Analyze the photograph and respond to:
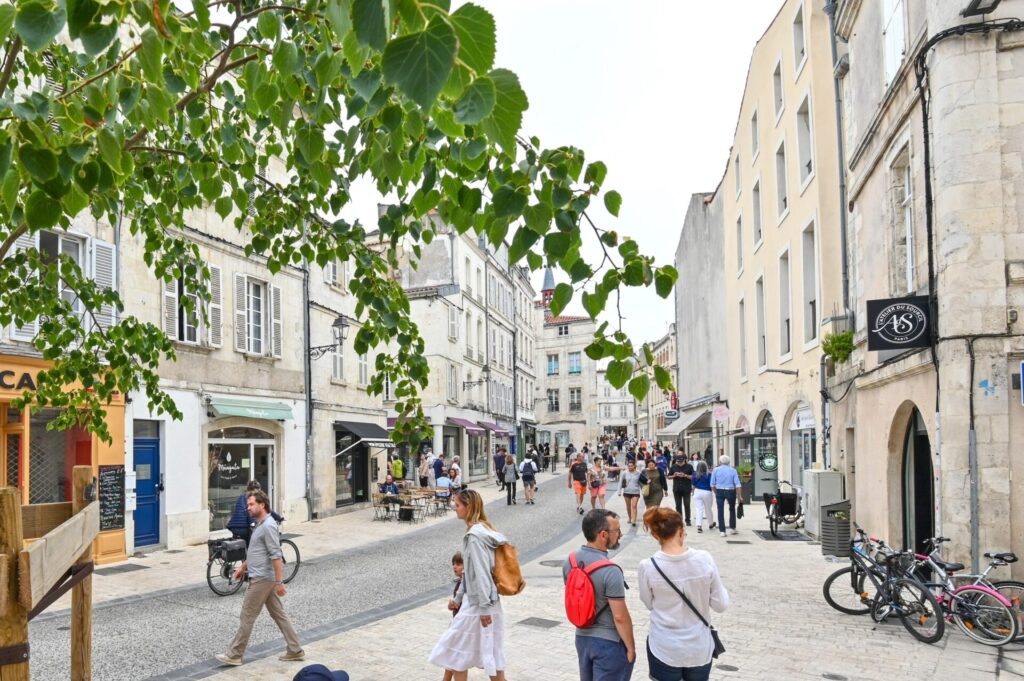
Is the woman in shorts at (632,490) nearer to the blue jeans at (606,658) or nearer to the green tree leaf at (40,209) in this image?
the blue jeans at (606,658)

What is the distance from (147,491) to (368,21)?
15.1m

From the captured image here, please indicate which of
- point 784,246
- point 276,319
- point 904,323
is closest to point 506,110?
point 904,323

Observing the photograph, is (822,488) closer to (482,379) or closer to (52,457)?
(52,457)

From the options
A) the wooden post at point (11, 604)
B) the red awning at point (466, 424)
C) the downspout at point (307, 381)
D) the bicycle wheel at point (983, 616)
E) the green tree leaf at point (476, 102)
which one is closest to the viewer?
the green tree leaf at point (476, 102)

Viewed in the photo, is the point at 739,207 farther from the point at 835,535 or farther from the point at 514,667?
the point at 514,667

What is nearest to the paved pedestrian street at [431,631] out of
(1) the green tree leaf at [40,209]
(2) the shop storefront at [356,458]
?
(1) the green tree leaf at [40,209]

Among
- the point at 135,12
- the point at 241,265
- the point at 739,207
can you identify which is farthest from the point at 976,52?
the point at 739,207

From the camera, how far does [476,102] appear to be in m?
1.78

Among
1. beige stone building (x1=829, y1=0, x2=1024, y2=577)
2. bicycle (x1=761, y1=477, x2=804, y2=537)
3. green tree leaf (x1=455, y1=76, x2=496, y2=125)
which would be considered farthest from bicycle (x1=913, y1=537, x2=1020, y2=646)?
bicycle (x1=761, y1=477, x2=804, y2=537)

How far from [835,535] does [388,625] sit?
6.74 meters

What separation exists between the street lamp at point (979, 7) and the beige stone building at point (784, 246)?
6.95 meters

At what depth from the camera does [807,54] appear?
17203 millimetres

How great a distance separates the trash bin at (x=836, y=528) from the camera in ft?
37.9

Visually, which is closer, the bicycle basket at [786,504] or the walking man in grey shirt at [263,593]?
the walking man in grey shirt at [263,593]
